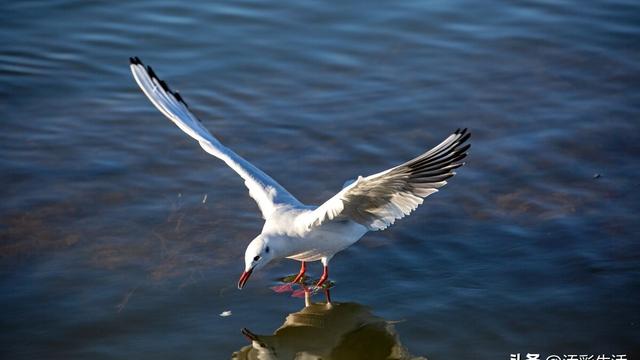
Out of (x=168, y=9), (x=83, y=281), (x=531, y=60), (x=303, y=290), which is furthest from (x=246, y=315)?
(x=168, y=9)

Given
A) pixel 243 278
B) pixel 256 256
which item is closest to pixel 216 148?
pixel 256 256

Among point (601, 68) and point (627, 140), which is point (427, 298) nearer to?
point (627, 140)

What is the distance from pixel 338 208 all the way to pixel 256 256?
2.32 ft

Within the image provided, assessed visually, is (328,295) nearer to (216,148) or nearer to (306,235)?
(306,235)

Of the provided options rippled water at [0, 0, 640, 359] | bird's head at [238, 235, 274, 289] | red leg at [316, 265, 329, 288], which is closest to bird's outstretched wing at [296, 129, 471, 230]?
bird's head at [238, 235, 274, 289]

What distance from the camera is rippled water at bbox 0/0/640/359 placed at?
707cm

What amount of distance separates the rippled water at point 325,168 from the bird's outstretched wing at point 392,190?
565mm

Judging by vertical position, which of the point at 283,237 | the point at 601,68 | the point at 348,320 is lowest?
the point at 348,320

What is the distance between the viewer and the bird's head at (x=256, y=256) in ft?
23.3

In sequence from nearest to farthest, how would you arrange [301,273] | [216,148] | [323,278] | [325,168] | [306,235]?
[306,235], [323,278], [301,273], [216,148], [325,168]

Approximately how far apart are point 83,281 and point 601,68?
606cm

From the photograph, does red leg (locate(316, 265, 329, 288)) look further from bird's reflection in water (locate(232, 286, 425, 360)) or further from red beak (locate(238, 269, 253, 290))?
red beak (locate(238, 269, 253, 290))

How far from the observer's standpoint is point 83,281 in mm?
7488

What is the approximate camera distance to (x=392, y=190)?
23.1 feet
